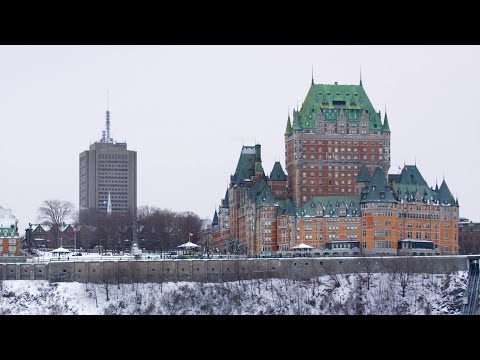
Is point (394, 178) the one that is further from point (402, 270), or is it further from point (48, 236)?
point (48, 236)

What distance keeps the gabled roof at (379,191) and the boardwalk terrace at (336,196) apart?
8cm

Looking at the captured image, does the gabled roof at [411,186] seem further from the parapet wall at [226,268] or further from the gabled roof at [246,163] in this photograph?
the gabled roof at [246,163]

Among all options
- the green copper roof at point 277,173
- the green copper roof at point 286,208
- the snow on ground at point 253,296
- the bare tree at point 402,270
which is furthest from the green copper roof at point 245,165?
the bare tree at point 402,270

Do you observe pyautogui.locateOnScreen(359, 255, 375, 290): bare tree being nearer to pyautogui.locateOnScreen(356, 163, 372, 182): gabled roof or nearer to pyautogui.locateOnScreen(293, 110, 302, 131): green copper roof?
pyautogui.locateOnScreen(356, 163, 372, 182): gabled roof

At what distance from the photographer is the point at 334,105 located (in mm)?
129250

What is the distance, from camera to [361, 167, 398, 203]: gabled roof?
116812 millimetres

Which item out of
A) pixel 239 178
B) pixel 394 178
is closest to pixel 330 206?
pixel 394 178

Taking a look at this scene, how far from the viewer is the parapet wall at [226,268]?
104m

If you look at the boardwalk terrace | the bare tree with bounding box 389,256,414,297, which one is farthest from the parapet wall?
the boardwalk terrace

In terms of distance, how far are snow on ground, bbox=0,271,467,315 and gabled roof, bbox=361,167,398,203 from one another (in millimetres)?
12269
